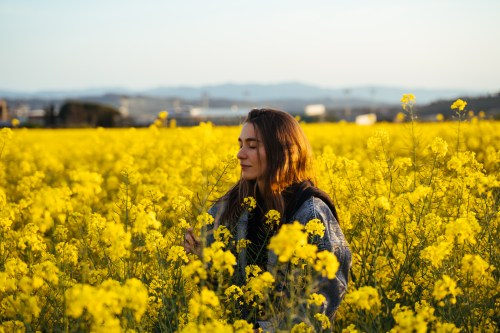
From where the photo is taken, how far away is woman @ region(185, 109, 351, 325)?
3.40m

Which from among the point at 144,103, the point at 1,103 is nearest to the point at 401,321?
the point at 1,103

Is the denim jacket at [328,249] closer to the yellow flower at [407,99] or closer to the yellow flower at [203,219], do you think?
the yellow flower at [203,219]

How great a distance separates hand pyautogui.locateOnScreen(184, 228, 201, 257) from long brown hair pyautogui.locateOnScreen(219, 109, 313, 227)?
0.27 metres

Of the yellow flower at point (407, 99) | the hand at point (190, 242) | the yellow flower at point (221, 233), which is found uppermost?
the yellow flower at point (407, 99)

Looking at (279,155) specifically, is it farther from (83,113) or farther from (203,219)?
(83,113)

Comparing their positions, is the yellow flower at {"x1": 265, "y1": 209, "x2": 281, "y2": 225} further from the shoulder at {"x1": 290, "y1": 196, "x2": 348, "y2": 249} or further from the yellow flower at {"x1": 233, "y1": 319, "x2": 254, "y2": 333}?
the yellow flower at {"x1": 233, "y1": 319, "x2": 254, "y2": 333}

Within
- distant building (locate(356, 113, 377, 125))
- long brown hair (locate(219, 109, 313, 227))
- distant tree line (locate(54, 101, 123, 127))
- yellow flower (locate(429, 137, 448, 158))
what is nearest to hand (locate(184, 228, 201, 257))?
long brown hair (locate(219, 109, 313, 227))

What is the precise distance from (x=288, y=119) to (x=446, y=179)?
4.26ft

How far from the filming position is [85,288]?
2.06 m

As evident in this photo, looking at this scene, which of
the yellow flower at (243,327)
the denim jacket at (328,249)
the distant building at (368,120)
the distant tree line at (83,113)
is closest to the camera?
the yellow flower at (243,327)

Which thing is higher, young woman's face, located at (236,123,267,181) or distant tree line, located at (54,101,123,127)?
young woman's face, located at (236,123,267,181)

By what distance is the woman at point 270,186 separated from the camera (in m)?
3.40

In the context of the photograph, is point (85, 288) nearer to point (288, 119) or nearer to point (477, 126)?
point (288, 119)

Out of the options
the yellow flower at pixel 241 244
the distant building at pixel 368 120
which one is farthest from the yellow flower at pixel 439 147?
the distant building at pixel 368 120
